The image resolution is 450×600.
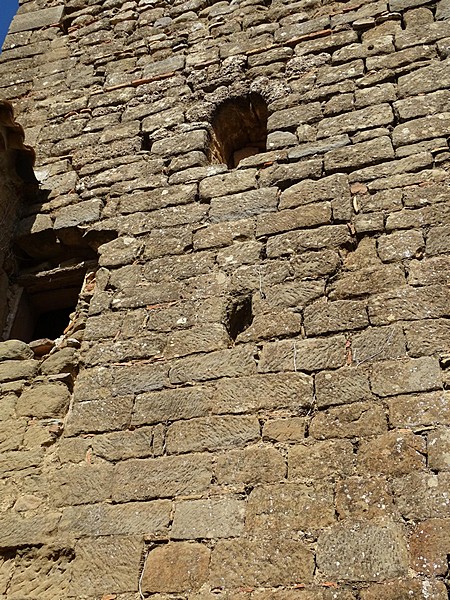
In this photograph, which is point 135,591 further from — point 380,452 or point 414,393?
point 414,393

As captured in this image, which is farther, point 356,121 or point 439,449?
point 356,121

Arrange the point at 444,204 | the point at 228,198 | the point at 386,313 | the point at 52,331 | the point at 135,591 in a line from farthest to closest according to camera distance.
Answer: the point at 52,331 → the point at 228,198 → the point at 444,204 → the point at 386,313 → the point at 135,591

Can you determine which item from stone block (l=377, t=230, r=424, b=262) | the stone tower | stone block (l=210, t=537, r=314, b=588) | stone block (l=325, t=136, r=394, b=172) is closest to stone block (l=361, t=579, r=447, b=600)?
the stone tower

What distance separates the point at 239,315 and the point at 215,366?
347 mm

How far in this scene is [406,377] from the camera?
299 cm

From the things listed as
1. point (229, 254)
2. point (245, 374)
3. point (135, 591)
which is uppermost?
point (229, 254)

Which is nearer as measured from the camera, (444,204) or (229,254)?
(444,204)

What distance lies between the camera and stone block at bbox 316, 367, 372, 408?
9.90 ft

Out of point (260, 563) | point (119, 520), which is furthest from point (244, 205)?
point (260, 563)

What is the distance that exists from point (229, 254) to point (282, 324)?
0.59m

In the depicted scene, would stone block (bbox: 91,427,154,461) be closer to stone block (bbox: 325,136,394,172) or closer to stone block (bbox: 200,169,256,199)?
stone block (bbox: 200,169,256,199)

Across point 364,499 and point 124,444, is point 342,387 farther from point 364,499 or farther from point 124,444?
point 124,444

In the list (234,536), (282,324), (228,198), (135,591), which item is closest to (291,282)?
(282,324)

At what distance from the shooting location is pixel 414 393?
9.62ft
